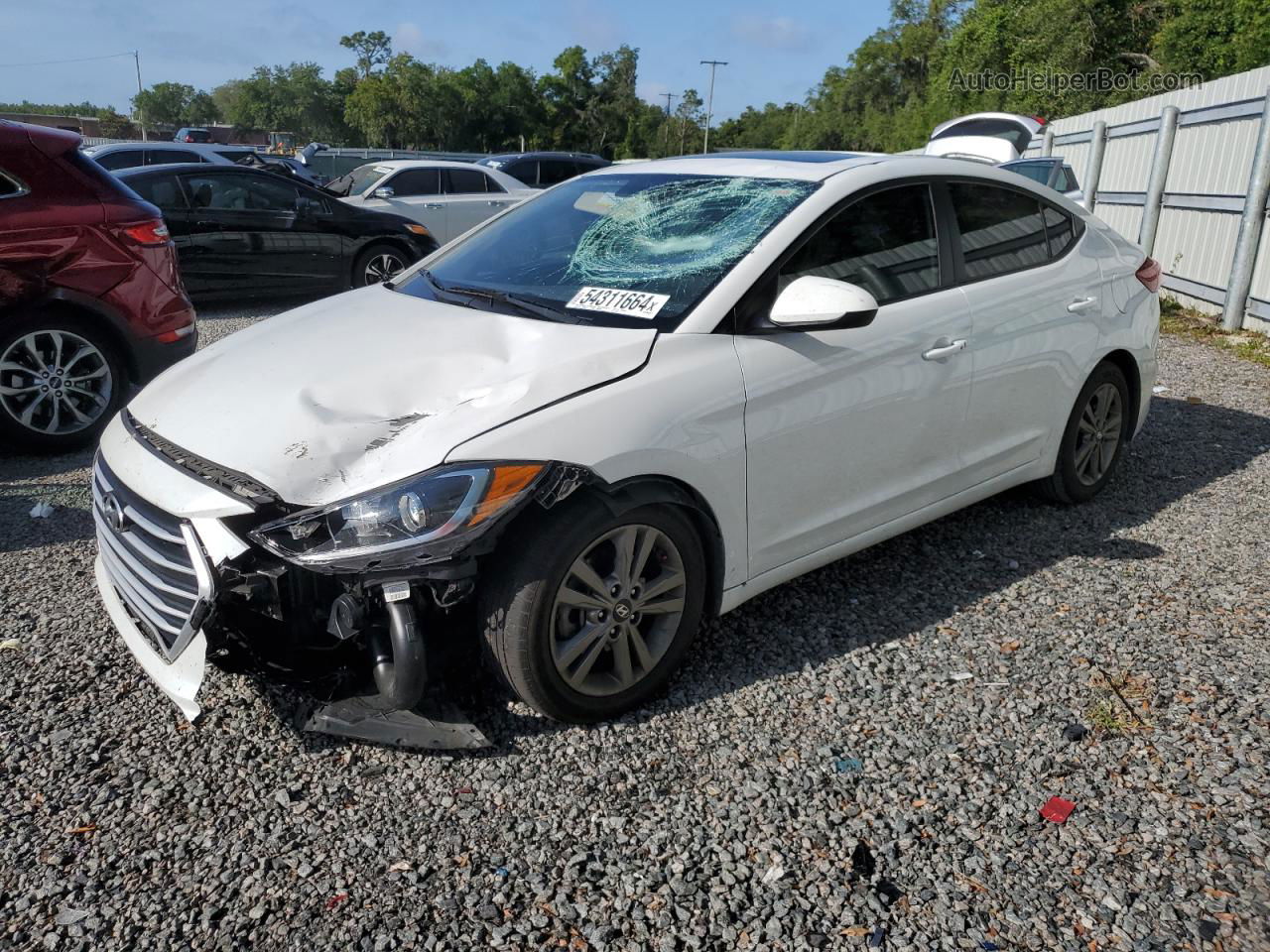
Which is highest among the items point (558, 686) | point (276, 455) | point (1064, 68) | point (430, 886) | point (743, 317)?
point (1064, 68)

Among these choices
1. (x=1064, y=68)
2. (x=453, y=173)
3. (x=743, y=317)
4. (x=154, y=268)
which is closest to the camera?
(x=743, y=317)

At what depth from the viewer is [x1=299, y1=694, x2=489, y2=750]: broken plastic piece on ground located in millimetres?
2924

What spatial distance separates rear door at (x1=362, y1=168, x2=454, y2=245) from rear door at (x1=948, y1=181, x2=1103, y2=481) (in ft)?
33.4

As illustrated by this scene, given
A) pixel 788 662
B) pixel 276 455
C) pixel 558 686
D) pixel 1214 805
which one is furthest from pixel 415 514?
pixel 1214 805

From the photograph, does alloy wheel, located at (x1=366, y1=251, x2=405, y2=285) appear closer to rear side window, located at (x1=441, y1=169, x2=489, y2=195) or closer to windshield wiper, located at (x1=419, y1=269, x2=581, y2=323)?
rear side window, located at (x1=441, y1=169, x2=489, y2=195)

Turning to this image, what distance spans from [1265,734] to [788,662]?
1.45 metres

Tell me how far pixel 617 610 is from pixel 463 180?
12550mm

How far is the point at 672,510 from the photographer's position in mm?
3160

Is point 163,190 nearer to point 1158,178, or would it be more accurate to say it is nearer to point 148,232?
point 148,232

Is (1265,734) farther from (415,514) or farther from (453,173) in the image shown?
(453,173)

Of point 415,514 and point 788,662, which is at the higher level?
point 415,514

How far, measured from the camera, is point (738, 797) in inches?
114

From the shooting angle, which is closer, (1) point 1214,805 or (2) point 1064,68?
(1) point 1214,805

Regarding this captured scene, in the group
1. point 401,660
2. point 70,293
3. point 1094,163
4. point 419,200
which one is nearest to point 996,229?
point 401,660
